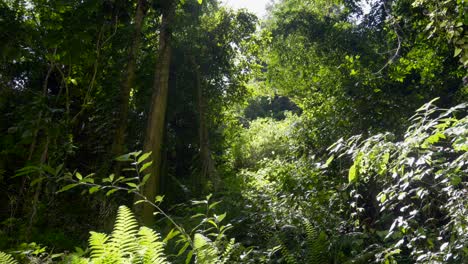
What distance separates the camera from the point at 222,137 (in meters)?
10.4

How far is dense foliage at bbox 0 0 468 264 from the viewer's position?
2.43m

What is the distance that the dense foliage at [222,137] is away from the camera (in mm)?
2432

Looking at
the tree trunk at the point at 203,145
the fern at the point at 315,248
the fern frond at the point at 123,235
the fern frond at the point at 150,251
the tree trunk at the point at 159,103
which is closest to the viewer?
the fern frond at the point at 150,251

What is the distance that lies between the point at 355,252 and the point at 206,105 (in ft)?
22.6

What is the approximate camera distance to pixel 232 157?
40.0 ft

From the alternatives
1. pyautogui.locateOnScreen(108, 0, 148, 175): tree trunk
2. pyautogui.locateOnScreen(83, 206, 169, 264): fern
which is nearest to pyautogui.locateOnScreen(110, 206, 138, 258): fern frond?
pyautogui.locateOnScreen(83, 206, 169, 264): fern

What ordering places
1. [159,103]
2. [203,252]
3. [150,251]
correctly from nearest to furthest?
[150,251] < [203,252] < [159,103]

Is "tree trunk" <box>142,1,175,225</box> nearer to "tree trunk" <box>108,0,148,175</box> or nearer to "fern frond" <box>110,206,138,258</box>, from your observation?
"tree trunk" <box>108,0,148,175</box>

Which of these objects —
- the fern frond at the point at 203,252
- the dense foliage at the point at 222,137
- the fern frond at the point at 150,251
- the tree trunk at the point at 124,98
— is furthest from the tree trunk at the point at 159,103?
the fern frond at the point at 150,251

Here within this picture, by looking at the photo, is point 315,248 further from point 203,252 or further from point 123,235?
point 123,235

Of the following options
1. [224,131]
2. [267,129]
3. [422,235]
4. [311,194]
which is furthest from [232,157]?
[422,235]

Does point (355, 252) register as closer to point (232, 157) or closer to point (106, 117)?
point (106, 117)

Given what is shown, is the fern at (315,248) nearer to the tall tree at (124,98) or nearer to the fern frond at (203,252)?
the fern frond at (203,252)

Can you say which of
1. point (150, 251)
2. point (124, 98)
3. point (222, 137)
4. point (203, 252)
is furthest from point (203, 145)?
point (150, 251)
